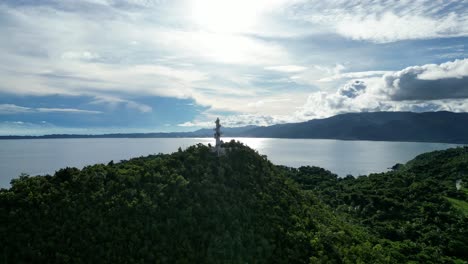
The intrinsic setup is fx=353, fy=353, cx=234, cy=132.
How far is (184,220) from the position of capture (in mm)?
37188

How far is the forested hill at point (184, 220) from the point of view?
105 ft

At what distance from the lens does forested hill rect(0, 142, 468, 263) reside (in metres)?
32.1

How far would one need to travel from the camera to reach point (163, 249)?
3353 centimetres

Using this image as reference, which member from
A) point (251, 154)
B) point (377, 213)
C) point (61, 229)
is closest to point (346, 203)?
point (377, 213)

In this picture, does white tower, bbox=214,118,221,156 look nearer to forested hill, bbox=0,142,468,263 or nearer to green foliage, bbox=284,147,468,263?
forested hill, bbox=0,142,468,263

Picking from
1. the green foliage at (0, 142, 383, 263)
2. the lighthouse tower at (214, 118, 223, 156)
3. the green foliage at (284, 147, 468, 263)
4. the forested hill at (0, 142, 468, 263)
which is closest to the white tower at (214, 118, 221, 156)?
the lighthouse tower at (214, 118, 223, 156)

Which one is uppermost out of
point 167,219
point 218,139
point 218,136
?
point 218,136

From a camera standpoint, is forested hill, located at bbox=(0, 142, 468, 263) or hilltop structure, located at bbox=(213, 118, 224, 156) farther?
hilltop structure, located at bbox=(213, 118, 224, 156)

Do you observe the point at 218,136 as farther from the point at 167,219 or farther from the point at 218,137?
A: the point at 167,219

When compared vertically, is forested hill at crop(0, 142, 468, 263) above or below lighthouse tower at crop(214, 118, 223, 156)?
below

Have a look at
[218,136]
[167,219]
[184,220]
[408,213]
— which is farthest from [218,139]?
[408,213]

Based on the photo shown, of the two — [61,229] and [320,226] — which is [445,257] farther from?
[61,229]

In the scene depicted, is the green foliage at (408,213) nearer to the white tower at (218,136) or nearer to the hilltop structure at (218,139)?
the hilltop structure at (218,139)

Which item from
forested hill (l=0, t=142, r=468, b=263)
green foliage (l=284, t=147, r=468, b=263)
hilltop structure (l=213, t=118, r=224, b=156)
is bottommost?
green foliage (l=284, t=147, r=468, b=263)
